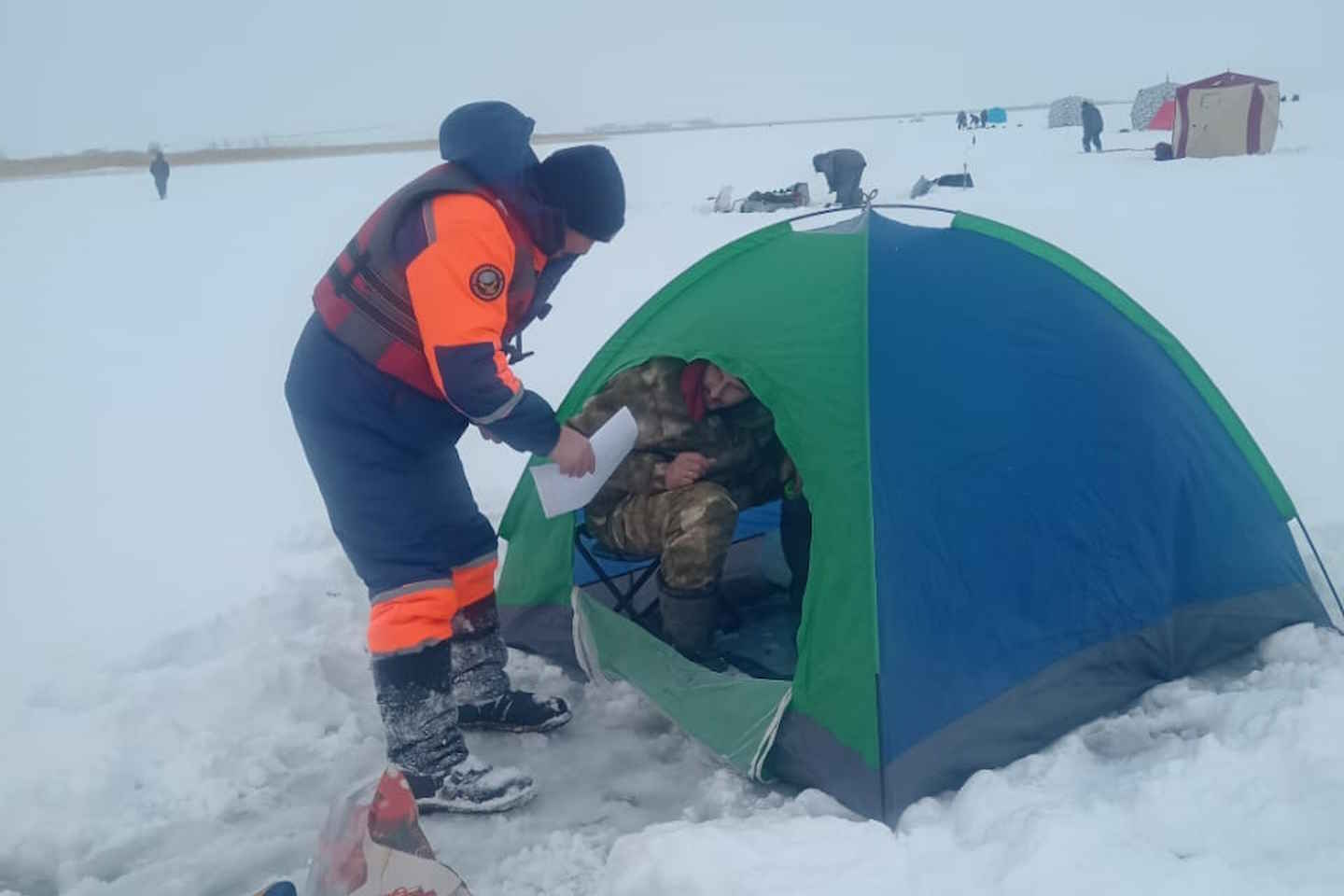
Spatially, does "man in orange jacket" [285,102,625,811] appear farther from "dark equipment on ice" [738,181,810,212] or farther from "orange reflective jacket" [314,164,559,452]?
"dark equipment on ice" [738,181,810,212]

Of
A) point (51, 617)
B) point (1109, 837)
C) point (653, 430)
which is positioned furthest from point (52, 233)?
point (1109, 837)

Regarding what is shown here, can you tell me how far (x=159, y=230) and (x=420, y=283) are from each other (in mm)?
20409

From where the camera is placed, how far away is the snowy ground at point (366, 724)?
7.76ft

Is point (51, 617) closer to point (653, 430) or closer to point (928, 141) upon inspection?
point (653, 430)

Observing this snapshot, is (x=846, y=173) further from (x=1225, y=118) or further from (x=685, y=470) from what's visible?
(x=685, y=470)

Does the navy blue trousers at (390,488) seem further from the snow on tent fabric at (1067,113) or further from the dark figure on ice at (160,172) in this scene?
the snow on tent fabric at (1067,113)

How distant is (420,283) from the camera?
8.01 feet

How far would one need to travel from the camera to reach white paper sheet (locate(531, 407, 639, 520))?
299 cm

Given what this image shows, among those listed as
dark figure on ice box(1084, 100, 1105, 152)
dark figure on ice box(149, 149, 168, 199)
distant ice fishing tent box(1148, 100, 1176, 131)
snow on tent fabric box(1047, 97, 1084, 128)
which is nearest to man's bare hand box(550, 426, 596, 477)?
→ dark figure on ice box(1084, 100, 1105, 152)

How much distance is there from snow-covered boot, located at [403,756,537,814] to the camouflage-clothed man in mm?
764

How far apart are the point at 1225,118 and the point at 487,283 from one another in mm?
22348

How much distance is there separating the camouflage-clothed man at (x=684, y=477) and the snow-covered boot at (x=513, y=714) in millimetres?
442

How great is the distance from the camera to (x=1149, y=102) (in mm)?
37219

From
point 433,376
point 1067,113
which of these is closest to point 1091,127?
point 1067,113
